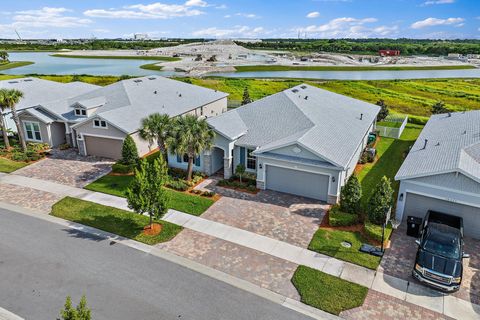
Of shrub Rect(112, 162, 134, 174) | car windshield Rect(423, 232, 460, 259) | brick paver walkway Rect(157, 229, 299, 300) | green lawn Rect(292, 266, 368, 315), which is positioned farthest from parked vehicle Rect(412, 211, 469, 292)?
shrub Rect(112, 162, 134, 174)

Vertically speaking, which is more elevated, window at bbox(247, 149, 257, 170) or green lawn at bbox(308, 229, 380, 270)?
window at bbox(247, 149, 257, 170)

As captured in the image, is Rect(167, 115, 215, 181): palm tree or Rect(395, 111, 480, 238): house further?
Rect(167, 115, 215, 181): palm tree

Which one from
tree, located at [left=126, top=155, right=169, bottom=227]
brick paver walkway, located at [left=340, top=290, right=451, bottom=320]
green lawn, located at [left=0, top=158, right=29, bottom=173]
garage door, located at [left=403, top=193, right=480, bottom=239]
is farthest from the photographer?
green lawn, located at [left=0, top=158, right=29, bottom=173]

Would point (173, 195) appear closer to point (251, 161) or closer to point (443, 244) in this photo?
point (251, 161)

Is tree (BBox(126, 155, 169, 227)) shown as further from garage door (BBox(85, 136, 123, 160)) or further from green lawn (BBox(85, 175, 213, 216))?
garage door (BBox(85, 136, 123, 160))

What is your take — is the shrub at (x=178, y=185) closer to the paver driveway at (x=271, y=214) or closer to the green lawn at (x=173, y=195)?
the green lawn at (x=173, y=195)

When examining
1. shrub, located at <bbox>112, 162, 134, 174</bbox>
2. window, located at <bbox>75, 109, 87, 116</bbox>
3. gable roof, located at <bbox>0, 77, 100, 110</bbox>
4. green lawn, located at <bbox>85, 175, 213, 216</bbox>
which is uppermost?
gable roof, located at <bbox>0, 77, 100, 110</bbox>

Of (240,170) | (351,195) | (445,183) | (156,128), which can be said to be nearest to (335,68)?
(240,170)
